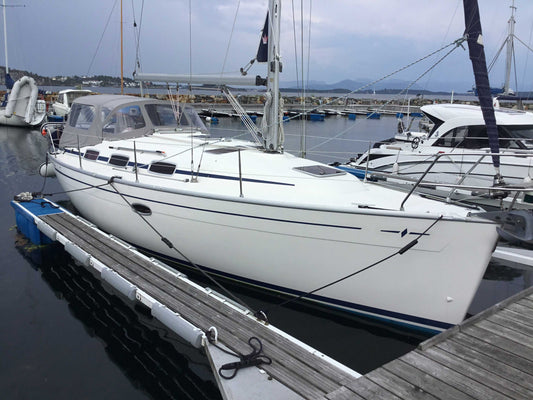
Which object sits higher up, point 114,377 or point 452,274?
point 452,274

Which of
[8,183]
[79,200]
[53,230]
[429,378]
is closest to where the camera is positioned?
[429,378]

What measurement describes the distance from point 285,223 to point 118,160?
12.5 ft

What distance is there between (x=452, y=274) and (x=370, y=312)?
1.19 meters

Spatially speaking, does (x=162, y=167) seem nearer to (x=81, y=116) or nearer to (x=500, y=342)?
(x=81, y=116)

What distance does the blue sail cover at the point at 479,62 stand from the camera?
17.7 feet

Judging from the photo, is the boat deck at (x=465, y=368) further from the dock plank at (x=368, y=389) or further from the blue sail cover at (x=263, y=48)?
the blue sail cover at (x=263, y=48)

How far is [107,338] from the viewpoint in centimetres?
538

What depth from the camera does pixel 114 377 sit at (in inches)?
183

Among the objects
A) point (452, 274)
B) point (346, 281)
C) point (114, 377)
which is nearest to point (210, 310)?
point (114, 377)

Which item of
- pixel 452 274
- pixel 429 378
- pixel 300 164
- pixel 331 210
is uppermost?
pixel 300 164

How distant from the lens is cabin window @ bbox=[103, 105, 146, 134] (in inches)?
317

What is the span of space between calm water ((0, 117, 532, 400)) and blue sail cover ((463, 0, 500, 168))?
2.94 metres

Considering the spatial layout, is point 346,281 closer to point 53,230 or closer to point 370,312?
point 370,312

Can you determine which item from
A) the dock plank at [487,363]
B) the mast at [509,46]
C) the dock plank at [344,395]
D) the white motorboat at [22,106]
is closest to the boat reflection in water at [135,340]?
the dock plank at [344,395]
